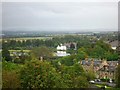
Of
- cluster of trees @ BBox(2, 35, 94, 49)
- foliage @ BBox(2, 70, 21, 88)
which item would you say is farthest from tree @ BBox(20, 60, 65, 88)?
cluster of trees @ BBox(2, 35, 94, 49)

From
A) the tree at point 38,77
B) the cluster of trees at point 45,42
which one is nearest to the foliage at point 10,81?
the tree at point 38,77

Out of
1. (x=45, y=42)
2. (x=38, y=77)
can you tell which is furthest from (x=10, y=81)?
(x=45, y=42)

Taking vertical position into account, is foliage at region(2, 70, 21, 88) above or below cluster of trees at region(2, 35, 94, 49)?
below

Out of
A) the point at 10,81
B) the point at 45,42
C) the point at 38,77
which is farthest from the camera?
the point at 45,42

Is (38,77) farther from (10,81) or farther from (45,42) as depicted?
(45,42)

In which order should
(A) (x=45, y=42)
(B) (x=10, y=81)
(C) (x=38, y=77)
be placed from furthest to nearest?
(A) (x=45, y=42)
(C) (x=38, y=77)
(B) (x=10, y=81)

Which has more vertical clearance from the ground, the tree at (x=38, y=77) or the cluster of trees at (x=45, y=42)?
the cluster of trees at (x=45, y=42)

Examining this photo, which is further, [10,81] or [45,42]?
[45,42]

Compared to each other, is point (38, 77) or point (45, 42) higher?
point (45, 42)

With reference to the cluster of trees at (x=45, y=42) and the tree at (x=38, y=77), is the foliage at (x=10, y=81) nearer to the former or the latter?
the tree at (x=38, y=77)

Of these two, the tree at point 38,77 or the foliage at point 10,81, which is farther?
the tree at point 38,77

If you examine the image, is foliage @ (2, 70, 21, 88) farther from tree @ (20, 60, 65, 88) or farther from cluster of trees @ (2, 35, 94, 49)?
cluster of trees @ (2, 35, 94, 49)
